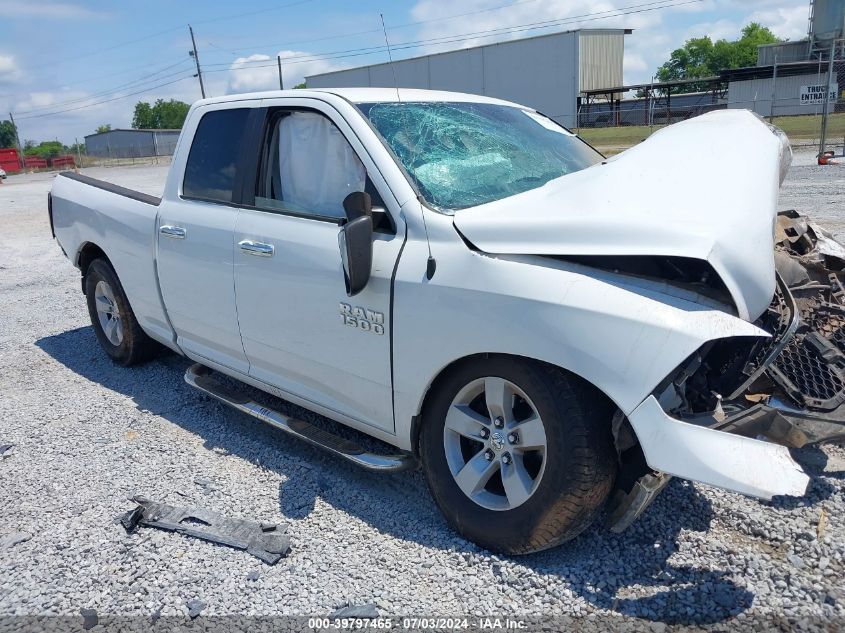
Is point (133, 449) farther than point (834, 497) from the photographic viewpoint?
Yes

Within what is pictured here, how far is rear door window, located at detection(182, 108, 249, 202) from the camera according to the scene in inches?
162

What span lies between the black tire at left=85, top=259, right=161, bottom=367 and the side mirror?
2.82 m

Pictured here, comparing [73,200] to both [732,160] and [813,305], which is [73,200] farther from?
[813,305]

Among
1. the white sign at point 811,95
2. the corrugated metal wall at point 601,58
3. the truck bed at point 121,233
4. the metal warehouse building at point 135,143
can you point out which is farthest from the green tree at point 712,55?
the truck bed at point 121,233

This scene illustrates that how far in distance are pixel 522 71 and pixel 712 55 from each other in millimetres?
56634

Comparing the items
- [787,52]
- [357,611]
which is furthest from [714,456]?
[787,52]

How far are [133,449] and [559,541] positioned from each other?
2.65 meters

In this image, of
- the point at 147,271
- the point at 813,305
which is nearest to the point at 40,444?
the point at 147,271

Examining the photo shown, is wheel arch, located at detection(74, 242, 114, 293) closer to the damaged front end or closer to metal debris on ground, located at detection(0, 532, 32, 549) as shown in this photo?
metal debris on ground, located at detection(0, 532, 32, 549)

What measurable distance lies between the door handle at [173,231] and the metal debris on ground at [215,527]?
5.16 feet

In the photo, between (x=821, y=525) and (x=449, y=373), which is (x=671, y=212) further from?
(x=821, y=525)

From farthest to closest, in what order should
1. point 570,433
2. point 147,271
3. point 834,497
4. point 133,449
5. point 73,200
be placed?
point 73,200
point 147,271
point 133,449
point 834,497
point 570,433

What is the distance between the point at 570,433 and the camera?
2.68 m

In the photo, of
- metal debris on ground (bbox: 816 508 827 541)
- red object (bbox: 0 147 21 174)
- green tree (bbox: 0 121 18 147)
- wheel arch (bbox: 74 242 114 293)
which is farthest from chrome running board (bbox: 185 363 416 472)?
green tree (bbox: 0 121 18 147)
